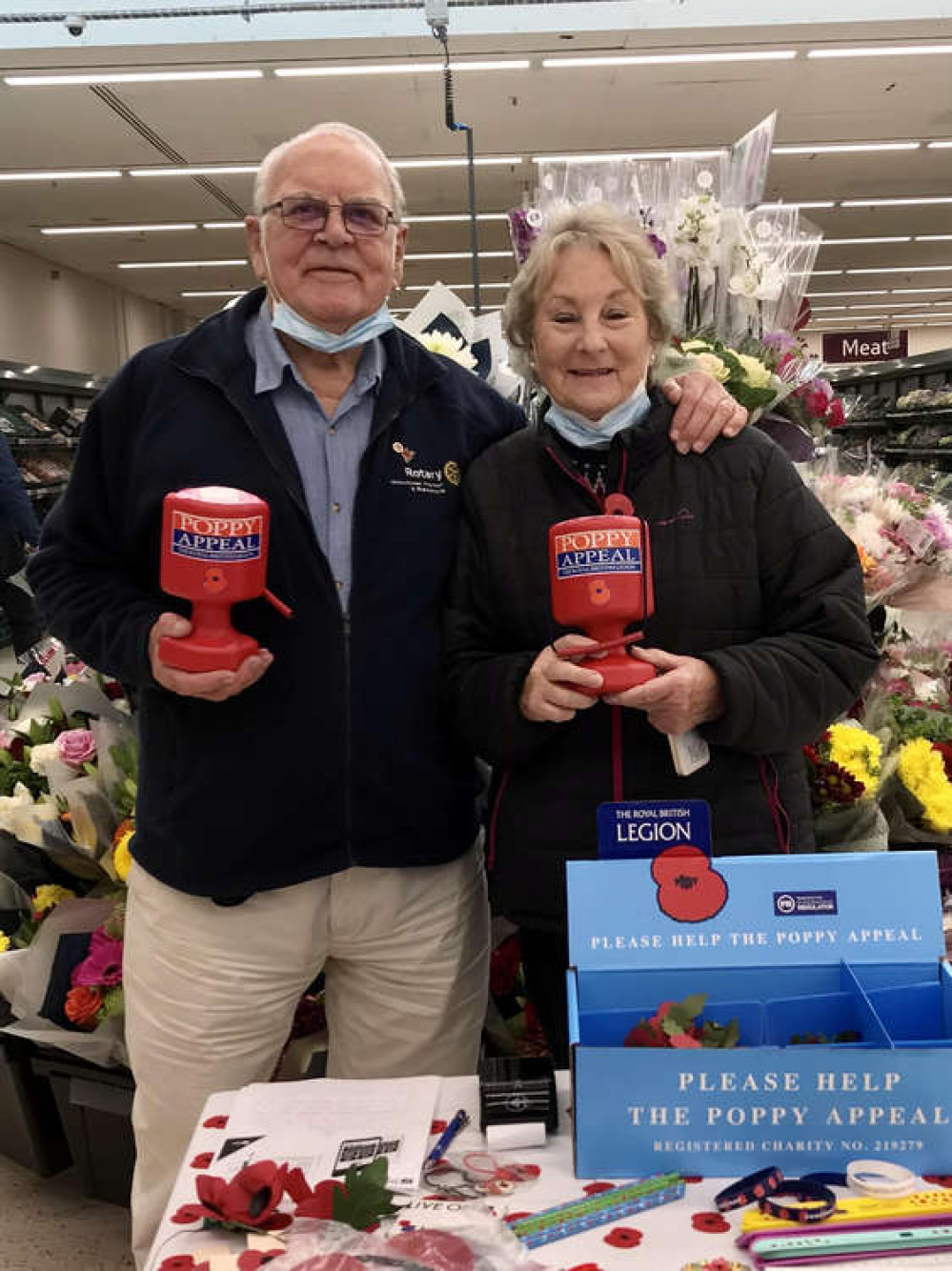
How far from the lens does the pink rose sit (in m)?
2.68

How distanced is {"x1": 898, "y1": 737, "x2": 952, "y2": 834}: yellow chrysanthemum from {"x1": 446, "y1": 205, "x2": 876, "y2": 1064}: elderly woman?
0.83 meters

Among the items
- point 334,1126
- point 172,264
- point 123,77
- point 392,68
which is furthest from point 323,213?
point 172,264

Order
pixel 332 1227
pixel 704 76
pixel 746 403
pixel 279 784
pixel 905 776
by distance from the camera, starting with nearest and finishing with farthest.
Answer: pixel 332 1227 < pixel 279 784 < pixel 746 403 < pixel 905 776 < pixel 704 76

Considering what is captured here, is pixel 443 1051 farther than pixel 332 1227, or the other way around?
pixel 443 1051

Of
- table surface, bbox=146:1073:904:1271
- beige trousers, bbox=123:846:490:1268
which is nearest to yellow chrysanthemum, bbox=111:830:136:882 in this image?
beige trousers, bbox=123:846:490:1268

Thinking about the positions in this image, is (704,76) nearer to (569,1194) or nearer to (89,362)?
(569,1194)

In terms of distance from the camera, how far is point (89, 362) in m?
16.1

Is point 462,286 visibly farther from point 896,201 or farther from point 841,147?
point 841,147

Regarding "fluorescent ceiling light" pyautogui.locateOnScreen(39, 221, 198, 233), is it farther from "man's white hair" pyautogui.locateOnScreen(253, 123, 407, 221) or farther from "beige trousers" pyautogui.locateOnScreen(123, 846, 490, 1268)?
"beige trousers" pyautogui.locateOnScreen(123, 846, 490, 1268)

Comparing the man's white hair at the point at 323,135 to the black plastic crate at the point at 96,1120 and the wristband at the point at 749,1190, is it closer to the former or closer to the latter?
the wristband at the point at 749,1190

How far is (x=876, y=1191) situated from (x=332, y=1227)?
0.47 metres

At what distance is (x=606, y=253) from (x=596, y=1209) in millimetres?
1170

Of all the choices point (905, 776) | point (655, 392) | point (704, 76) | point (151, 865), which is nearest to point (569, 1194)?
point (151, 865)

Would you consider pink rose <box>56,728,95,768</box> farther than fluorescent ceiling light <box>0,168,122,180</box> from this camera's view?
No
